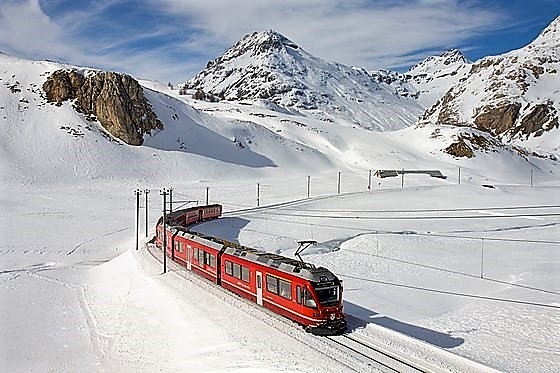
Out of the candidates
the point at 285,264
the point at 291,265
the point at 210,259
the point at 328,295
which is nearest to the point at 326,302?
the point at 328,295

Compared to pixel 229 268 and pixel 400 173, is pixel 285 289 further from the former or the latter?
pixel 400 173

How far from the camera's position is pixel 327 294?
23188 millimetres

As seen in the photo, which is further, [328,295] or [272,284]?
[272,284]

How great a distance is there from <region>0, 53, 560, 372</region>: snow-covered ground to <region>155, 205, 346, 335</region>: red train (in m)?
0.78

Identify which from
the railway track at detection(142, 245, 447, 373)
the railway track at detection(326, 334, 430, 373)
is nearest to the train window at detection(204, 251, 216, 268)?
the railway track at detection(142, 245, 447, 373)

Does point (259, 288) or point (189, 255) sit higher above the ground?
point (189, 255)

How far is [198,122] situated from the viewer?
120375 mm

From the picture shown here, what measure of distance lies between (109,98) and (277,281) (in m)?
80.2

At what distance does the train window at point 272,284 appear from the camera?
25250 millimetres

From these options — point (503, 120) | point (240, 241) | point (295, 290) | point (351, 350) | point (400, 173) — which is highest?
point (503, 120)

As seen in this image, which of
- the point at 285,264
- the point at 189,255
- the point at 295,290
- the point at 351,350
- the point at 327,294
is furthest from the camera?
the point at 189,255

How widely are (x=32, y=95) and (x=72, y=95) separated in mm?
7202

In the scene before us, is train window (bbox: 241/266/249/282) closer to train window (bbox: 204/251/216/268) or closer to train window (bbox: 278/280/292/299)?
train window (bbox: 278/280/292/299)

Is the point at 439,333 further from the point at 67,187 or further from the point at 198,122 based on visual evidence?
the point at 198,122
